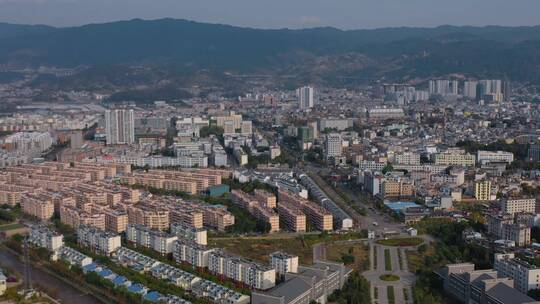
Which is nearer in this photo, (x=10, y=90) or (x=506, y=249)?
(x=506, y=249)

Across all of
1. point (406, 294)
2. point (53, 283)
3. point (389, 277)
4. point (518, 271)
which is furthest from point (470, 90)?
point (53, 283)

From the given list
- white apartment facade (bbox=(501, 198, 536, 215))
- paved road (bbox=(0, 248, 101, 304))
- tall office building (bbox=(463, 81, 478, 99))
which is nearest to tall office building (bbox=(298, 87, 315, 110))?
tall office building (bbox=(463, 81, 478, 99))

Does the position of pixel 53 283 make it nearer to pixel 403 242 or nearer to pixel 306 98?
pixel 403 242

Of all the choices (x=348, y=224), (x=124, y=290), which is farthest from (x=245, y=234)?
(x=124, y=290)

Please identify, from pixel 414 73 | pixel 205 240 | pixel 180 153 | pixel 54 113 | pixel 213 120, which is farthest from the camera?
pixel 414 73

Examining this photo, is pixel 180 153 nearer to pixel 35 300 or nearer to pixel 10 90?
pixel 35 300

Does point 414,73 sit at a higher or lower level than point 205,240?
higher
